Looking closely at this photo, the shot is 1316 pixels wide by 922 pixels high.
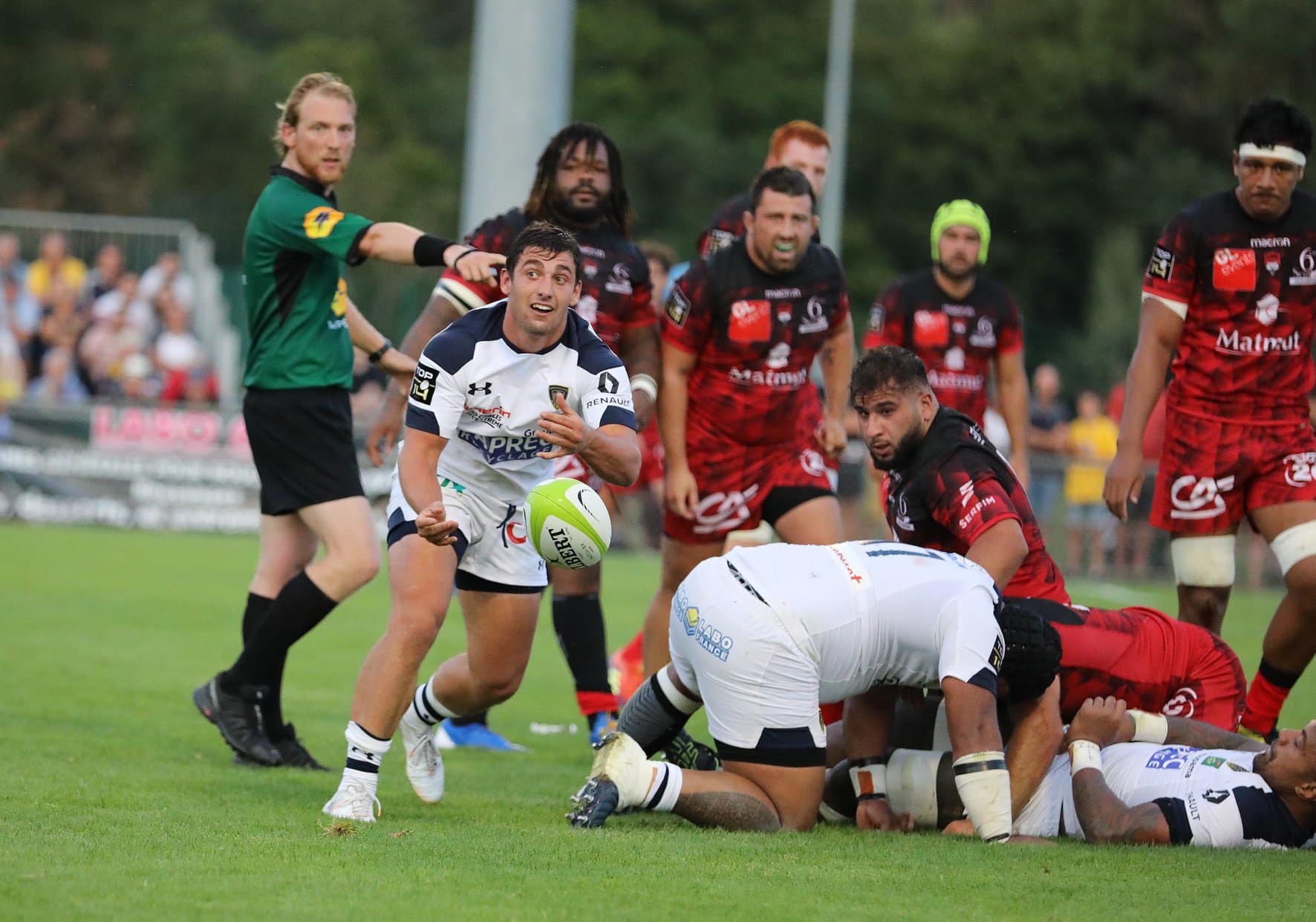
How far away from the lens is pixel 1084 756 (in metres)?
5.87

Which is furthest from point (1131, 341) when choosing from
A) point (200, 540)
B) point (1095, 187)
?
point (200, 540)

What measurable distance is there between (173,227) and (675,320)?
17046 millimetres

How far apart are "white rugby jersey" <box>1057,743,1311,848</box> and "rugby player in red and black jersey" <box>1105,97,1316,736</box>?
5.10 feet

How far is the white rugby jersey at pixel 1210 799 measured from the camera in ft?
18.7

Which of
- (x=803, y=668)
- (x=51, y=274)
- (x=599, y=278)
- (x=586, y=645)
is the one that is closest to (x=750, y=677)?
(x=803, y=668)

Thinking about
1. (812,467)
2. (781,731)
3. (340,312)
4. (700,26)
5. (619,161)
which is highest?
(700,26)

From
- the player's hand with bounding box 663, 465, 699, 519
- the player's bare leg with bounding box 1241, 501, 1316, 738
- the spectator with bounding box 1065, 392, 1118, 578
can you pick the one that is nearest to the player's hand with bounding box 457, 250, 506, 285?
the player's hand with bounding box 663, 465, 699, 519

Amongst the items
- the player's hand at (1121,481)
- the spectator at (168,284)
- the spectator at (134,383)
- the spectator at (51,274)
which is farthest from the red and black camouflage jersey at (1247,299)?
the spectator at (51,274)

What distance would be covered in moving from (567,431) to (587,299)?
7.62 feet

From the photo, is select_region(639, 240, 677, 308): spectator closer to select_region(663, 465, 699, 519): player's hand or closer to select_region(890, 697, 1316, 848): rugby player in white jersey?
select_region(663, 465, 699, 519): player's hand

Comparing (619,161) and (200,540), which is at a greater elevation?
(619,161)

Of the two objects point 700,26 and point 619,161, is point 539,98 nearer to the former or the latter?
point 619,161

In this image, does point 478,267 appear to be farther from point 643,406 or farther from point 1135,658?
point 1135,658

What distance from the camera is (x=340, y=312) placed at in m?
7.20
